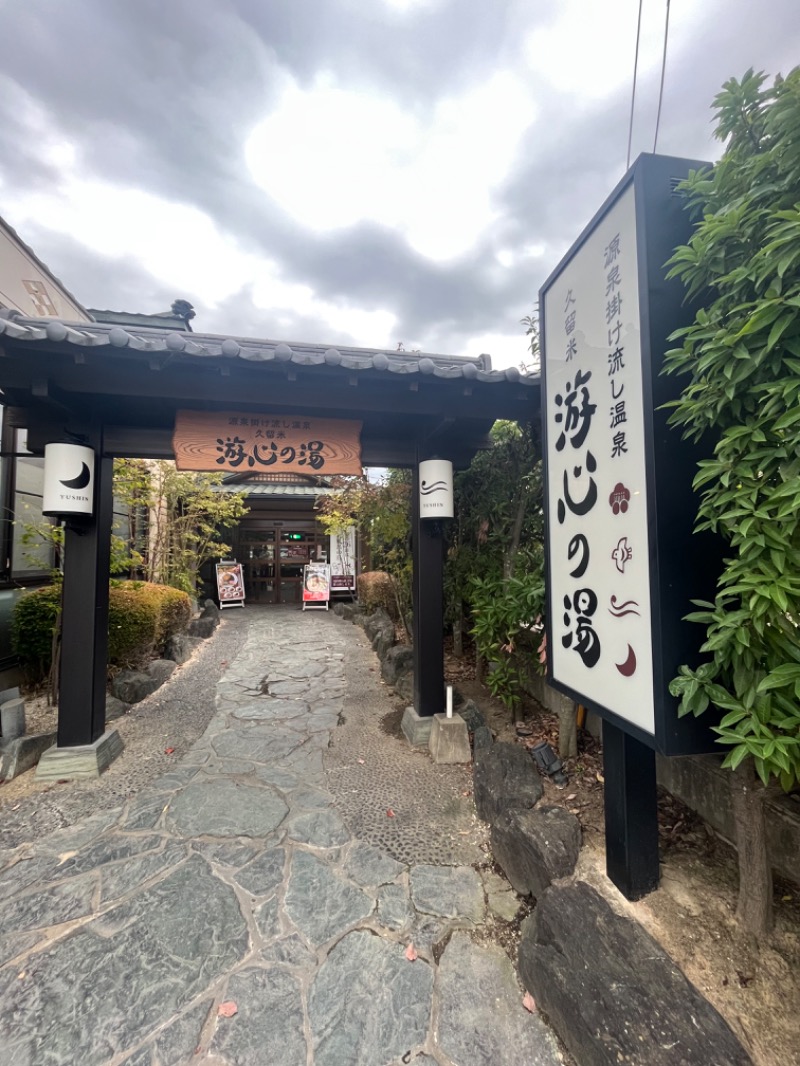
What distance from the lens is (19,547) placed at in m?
6.11

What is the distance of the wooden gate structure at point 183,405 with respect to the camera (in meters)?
3.49

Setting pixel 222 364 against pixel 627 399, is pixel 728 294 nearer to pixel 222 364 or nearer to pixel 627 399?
pixel 627 399

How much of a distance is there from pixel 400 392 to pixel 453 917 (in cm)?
397

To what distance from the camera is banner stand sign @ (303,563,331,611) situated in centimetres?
1386

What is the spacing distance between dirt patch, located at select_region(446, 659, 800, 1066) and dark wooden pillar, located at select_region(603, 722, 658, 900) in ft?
0.28

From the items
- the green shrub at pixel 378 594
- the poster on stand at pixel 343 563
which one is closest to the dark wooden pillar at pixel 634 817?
the green shrub at pixel 378 594

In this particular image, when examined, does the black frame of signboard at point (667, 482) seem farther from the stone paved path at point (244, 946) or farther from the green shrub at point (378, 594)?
the green shrub at point (378, 594)

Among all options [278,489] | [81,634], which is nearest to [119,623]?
[81,634]

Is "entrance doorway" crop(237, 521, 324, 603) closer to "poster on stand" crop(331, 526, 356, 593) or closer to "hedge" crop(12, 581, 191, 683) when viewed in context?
"poster on stand" crop(331, 526, 356, 593)

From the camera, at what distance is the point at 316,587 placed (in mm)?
13906

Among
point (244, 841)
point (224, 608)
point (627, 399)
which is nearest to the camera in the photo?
point (627, 399)

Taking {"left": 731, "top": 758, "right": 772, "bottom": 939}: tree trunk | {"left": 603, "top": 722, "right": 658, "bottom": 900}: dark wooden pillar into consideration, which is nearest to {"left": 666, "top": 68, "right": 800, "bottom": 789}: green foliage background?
{"left": 731, "top": 758, "right": 772, "bottom": 939}: tree trunk

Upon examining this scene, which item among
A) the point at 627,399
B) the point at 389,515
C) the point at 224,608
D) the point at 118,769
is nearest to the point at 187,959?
the point at 118,769

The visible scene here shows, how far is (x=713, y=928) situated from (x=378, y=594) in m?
9.55
